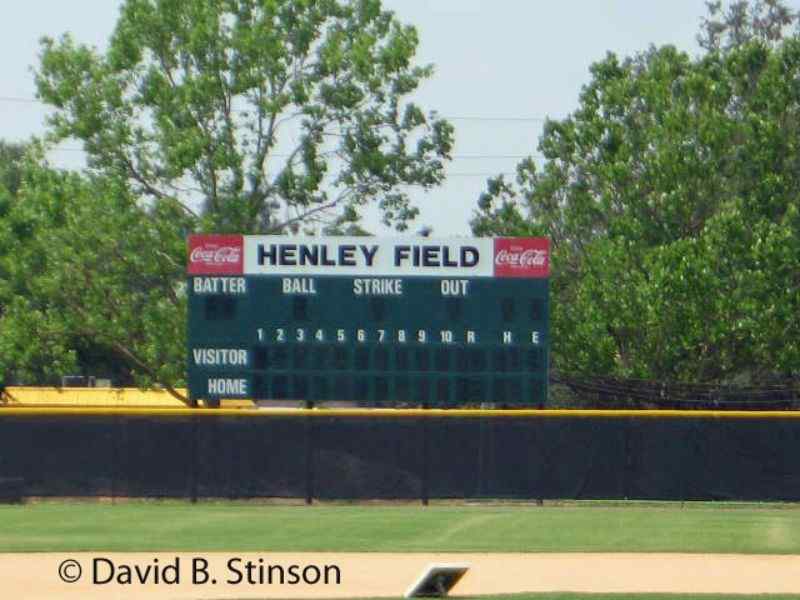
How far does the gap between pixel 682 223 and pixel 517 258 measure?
48.5ft

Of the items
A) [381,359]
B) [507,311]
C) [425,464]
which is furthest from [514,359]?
[425,464]

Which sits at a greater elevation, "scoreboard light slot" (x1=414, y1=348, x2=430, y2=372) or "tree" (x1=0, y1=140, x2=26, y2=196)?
"tree" (x1=0, y1=140, x2=26, y2=196)

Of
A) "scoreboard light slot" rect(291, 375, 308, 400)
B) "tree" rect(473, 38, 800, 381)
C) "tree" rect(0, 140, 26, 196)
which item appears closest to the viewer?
"scoreboard light slot" rect(291, 375, 308, 400)

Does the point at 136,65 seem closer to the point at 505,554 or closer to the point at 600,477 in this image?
the point at 600,477

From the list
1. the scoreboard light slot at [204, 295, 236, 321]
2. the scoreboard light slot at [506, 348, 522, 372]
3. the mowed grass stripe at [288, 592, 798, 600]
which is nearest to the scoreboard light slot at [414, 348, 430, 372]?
the scoreboard light slot at [506, 348, 522, 372]

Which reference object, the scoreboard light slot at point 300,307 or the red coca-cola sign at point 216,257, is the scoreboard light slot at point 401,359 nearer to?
the scoreboard light slot at point 300,307

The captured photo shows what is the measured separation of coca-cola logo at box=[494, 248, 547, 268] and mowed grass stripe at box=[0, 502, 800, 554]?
3.56 m

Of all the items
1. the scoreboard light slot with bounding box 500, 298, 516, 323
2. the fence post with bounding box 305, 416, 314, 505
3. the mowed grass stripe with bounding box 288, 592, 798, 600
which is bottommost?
the mowed grass stripe with bounding box 288, 592, 798, 600

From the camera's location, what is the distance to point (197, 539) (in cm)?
2034

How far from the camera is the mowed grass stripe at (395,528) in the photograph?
64.7 feet

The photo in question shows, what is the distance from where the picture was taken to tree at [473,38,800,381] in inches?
1451

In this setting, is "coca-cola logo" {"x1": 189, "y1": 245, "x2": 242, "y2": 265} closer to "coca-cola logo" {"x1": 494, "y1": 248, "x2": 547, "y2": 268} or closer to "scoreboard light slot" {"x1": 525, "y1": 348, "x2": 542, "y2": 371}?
"coca-cola logo" {"x1": 494, "y1": 248, "x2": 547, "y2": 268}

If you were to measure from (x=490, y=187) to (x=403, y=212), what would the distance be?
317 inches

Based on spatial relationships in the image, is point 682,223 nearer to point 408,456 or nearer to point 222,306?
point 408,456
